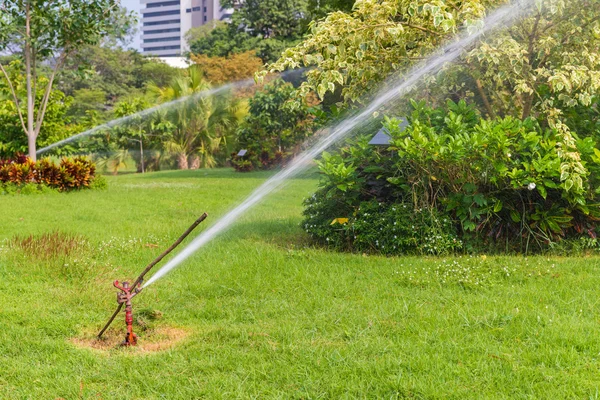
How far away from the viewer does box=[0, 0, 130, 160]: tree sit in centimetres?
1287

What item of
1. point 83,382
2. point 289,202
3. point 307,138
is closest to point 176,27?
point 307,138

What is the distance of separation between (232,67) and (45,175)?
18284 mm

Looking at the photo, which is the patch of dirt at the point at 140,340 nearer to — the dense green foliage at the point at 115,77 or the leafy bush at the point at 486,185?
the leafy bush at the point at 486,185

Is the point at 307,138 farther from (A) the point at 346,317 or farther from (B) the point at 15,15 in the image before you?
(A) the point at 346,317

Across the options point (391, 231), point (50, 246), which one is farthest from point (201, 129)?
point (391, 231)

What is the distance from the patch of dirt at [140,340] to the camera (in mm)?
3506

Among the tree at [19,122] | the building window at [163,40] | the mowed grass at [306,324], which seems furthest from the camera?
the building window at [163,40]

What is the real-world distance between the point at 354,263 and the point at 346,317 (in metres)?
1.43

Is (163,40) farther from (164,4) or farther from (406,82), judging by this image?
(406,82)

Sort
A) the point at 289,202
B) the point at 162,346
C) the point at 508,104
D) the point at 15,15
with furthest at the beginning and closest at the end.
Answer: the point at 15,15
the point at 289,202
the point at 508,104
the point at 162,346

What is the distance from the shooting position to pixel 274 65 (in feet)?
18.1

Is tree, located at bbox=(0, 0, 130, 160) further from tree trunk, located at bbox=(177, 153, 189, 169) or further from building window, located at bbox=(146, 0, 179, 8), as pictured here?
building window, located at bbox=(146, 0, 179, 8)

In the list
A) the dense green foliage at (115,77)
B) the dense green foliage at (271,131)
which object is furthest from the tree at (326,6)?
the dense green foliage at (115,77)

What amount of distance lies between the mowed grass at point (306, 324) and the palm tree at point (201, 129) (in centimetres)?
1815
